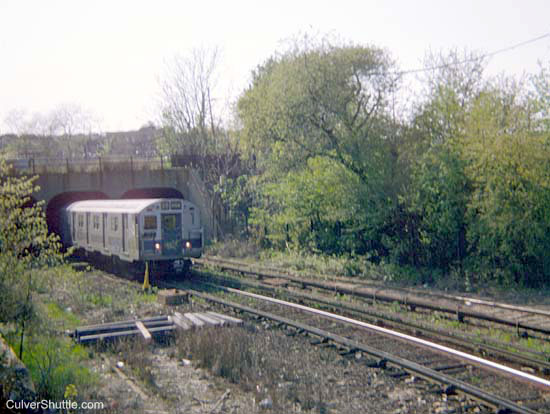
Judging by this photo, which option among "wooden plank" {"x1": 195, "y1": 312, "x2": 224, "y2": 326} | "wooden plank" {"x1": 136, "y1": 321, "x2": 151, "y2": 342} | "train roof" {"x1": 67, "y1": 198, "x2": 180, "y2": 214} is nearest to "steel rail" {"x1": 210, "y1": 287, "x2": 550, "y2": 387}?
"wooden plank" {"x1": 195, "y1": 312, "x2": 224, "y2": 326}

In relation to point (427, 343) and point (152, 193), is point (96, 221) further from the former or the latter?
point (427, 343)

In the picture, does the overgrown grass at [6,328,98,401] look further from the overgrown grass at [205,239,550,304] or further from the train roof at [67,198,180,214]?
the overgrown grass at [205,239,550,304]

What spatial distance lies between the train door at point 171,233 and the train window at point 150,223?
0.26 meters

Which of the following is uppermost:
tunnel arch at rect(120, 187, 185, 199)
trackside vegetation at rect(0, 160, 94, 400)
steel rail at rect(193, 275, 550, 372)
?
tunnel arch at rect(120, 187, 185, 199)

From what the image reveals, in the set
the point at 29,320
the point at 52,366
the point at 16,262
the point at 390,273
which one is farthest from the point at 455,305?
the point at 16,262

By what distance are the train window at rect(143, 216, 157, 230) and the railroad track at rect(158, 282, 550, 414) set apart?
266 inches

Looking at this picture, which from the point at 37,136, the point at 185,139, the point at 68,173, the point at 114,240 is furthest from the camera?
the point at 37,136

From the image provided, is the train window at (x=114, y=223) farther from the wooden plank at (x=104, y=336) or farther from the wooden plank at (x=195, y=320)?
the wooden plank at (x=104, y=336)

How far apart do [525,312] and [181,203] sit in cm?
1173

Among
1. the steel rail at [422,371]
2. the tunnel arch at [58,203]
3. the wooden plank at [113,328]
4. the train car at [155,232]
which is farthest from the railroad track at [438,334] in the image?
the tunnel arch at [58,203]

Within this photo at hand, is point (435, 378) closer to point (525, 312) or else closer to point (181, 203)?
point (525, 312)

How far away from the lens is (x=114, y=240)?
839 inches

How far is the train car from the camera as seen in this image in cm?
1909

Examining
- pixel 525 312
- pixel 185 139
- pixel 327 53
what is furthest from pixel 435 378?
pixel 185 139
